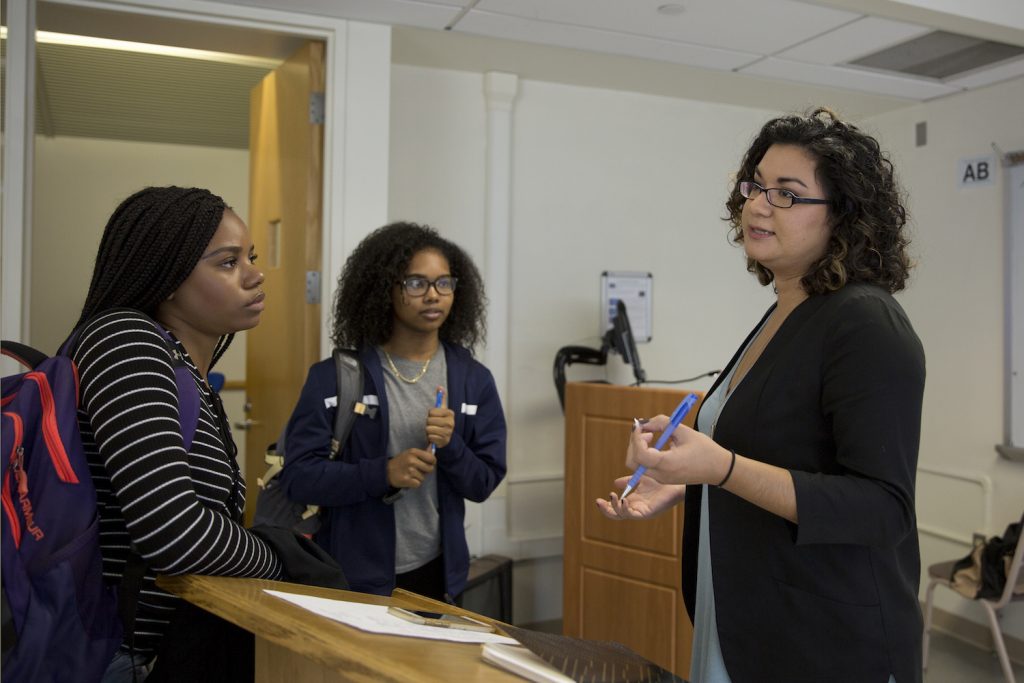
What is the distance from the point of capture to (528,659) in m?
0.96

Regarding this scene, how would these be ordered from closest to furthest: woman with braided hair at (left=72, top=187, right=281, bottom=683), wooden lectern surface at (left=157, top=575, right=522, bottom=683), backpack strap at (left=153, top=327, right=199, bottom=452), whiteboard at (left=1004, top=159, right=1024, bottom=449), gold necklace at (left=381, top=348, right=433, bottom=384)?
wooden lectern surface at (left=157, top=575, right=522, bottom=683), woman with braided hair at (left=72, top=187, right=281, bottom=683), backpack strap at (left=153, top=327, right=199, bottom=452), gold necklace at (left=381, top=348, right=433, bottom=384), whiteboard at (left=1004, top=159, right=1024, bottom=449)

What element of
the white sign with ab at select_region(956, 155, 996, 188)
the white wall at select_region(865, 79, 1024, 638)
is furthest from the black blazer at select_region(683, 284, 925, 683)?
the white sign with ab at select_region(956, 155, 996, 188)

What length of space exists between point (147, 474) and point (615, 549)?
7.98 feet

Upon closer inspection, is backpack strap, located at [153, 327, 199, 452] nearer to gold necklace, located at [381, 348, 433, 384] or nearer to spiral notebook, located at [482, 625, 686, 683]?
spiral notebook, located at [482, 625, 686, 683]

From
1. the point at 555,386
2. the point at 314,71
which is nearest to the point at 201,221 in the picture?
the point at 314,71

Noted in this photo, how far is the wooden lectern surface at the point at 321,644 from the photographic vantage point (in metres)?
0.89

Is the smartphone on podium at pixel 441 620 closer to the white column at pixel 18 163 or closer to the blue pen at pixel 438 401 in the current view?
the blue pen at pixel 438 401

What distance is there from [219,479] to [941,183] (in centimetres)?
383

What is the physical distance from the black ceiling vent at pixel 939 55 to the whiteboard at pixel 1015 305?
0.48 meters

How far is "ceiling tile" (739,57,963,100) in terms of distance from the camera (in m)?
3.54

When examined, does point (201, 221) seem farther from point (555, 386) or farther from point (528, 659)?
point (555, 386)

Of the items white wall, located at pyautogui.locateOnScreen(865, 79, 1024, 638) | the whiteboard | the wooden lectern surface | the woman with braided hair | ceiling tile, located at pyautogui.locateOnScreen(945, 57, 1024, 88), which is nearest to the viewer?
the wooden lectern surface

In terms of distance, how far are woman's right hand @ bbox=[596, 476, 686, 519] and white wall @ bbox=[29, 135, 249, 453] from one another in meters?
5.55

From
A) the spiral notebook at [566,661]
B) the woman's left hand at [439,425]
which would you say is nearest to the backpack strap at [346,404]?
the woman's left hand at [439,425]
